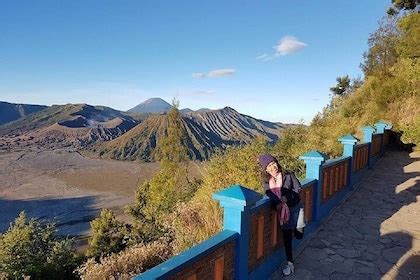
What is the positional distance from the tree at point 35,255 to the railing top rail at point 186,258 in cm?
1688

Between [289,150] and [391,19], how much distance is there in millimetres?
16817

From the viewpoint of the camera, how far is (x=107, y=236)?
31.5 m

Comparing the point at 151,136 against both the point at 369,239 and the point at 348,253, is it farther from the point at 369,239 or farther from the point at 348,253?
the point at 348,253

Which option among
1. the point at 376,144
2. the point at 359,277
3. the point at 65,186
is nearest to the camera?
the point at 359,277

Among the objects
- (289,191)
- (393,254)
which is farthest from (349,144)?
(289,191)

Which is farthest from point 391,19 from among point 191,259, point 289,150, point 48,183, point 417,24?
point 48,183

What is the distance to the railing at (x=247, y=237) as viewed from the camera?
3.15 meters

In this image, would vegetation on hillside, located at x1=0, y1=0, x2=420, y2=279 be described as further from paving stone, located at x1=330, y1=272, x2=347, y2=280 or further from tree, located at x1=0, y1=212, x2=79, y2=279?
paving stone, located at x1=330, y1=272, x2=347, y2=280

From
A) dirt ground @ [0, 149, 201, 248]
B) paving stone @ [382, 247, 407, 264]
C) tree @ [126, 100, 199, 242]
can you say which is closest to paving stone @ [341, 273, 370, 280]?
paving stone @ [382, 247, 407, 264]

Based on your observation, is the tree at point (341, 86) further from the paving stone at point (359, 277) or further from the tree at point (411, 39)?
the paving stone at point (359, 277)

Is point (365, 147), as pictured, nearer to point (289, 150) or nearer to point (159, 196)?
point (289, 150)

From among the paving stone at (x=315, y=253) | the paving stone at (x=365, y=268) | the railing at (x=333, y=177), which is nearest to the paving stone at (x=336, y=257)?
the paving stone at (x=315, y=253)

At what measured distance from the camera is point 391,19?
24.2 meters

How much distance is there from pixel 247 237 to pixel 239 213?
0.44 meters
